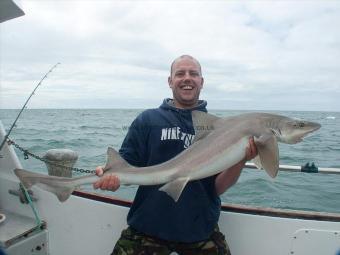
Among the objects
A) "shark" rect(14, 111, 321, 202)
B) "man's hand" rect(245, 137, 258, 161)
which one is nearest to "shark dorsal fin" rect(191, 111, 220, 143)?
"shark" rect(14, 111, 321, 202)

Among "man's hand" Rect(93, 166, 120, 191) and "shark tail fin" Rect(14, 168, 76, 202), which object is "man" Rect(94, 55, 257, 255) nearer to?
"man's hand" Rect(93, 166, 120, 191)

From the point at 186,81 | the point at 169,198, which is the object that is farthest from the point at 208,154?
the point at 186,81

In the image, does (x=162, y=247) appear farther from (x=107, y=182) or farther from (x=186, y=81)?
(x=186, y=81)

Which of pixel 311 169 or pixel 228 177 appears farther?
pixel 311 169

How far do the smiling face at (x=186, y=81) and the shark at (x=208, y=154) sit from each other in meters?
0.59

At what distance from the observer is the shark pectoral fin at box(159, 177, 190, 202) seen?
2.90 m

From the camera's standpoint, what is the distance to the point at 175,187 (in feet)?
9.58

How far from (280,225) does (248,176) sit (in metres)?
8.30

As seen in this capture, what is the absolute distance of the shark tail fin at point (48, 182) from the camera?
9.98ft

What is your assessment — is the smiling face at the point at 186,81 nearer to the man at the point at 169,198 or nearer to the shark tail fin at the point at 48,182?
the man at the point at 169,198

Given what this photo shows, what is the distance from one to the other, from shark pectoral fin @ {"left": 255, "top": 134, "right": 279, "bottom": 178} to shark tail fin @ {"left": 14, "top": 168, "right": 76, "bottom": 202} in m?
1.55

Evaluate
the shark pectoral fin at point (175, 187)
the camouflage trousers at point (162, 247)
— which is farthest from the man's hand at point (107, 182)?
the camouflage trousers at point (162, 247)

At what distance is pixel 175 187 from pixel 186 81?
113 cm

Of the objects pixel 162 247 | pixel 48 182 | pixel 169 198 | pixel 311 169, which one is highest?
pixel 311 169
